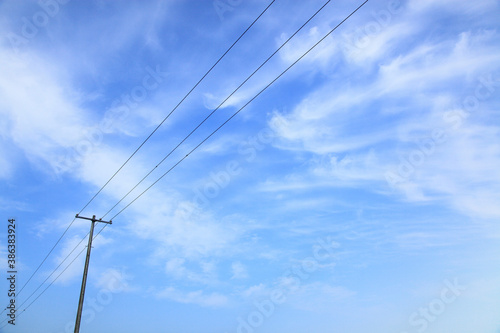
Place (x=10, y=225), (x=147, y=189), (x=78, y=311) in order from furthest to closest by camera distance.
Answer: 1. (x=10, y=225)
2. (x=78, y=311)
3. (x=147, y=189)

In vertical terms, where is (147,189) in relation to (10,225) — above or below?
below

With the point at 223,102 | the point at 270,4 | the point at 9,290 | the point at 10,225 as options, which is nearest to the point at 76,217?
the point at 10,225

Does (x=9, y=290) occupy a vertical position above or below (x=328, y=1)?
above

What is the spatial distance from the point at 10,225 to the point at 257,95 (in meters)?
24.9

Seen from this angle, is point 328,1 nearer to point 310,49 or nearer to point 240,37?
point 310,49

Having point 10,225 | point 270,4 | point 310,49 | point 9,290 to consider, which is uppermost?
point 10,225

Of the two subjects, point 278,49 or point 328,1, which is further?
point 278,49

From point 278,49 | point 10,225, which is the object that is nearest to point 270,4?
point 278,49

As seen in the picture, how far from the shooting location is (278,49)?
30.3 feet

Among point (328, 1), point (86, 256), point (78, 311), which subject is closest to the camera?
point (328, 1)

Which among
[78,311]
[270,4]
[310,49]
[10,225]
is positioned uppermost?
[10,225]

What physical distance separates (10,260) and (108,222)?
10095mm

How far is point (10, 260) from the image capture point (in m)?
25.1

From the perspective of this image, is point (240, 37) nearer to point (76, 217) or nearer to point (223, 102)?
point (223, 102)
